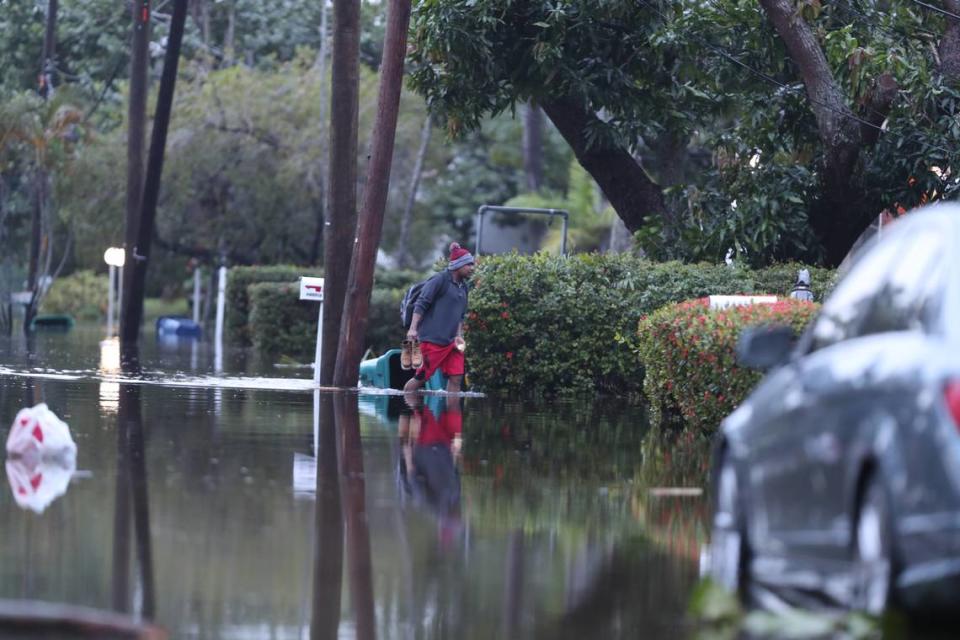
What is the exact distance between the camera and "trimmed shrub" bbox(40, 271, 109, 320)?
193 ft

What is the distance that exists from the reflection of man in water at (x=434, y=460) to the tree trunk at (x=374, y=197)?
1883 mm

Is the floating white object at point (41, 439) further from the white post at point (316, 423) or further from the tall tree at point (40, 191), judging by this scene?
the tall tree at point (40, 191)

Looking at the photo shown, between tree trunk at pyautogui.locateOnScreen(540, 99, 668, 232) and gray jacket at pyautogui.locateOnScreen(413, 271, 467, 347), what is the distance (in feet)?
15.7

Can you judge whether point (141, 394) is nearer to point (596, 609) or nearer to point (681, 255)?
point (681, 255)

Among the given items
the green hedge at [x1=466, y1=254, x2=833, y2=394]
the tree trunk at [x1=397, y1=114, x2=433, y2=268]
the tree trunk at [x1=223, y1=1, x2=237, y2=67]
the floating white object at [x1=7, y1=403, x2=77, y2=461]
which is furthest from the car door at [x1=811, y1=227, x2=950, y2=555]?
the tree trunk at [x1=223, y1=1, x2=237, y2=67]

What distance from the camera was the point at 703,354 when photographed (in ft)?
45.6

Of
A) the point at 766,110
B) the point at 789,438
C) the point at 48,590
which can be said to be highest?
the point at 766,110

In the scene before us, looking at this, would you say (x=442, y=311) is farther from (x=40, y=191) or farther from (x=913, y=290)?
(x=40, y=191)

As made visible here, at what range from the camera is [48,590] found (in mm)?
7277

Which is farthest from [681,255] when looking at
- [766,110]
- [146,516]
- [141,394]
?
[146,516]

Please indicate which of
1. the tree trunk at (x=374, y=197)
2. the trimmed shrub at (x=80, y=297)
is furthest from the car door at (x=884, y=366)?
the trimmed shrub at (x=80, y=297)

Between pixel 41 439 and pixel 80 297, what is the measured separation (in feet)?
159

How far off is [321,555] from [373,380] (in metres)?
12.1

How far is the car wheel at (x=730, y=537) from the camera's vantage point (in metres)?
7.90
